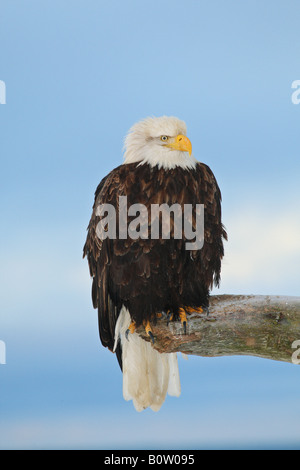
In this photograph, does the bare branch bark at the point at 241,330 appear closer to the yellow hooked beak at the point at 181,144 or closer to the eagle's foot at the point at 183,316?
the eagle's foot at the point at 183,316

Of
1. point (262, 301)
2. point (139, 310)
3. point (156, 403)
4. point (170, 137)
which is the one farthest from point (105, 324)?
point (170, 137)

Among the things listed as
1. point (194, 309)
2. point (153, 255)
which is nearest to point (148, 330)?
point (194, 309)

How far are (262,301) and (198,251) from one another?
652mm

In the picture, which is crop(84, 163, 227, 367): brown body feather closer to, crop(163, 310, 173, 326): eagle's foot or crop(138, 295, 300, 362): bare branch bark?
crop(163, 310, 173, 326): eagle's foot

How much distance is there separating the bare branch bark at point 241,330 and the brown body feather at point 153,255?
19 cm

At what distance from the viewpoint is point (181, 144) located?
4.57 meters

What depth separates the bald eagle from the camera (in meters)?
4.48

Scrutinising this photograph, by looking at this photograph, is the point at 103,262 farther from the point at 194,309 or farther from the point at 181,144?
the point at 181,144

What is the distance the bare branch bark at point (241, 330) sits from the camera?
4434 mm

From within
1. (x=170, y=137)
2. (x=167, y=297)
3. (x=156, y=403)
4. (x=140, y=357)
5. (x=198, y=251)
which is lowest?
Answer: (x=156, y=403)

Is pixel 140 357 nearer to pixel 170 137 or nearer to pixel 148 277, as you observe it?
pixel 148 277

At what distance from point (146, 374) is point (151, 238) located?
1.45 meters

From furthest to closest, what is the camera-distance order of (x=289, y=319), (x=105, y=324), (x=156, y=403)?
(x=156, y=403) → (x=105, y=324) → (x=289, y=319)

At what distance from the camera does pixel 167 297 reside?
4.64 metres
